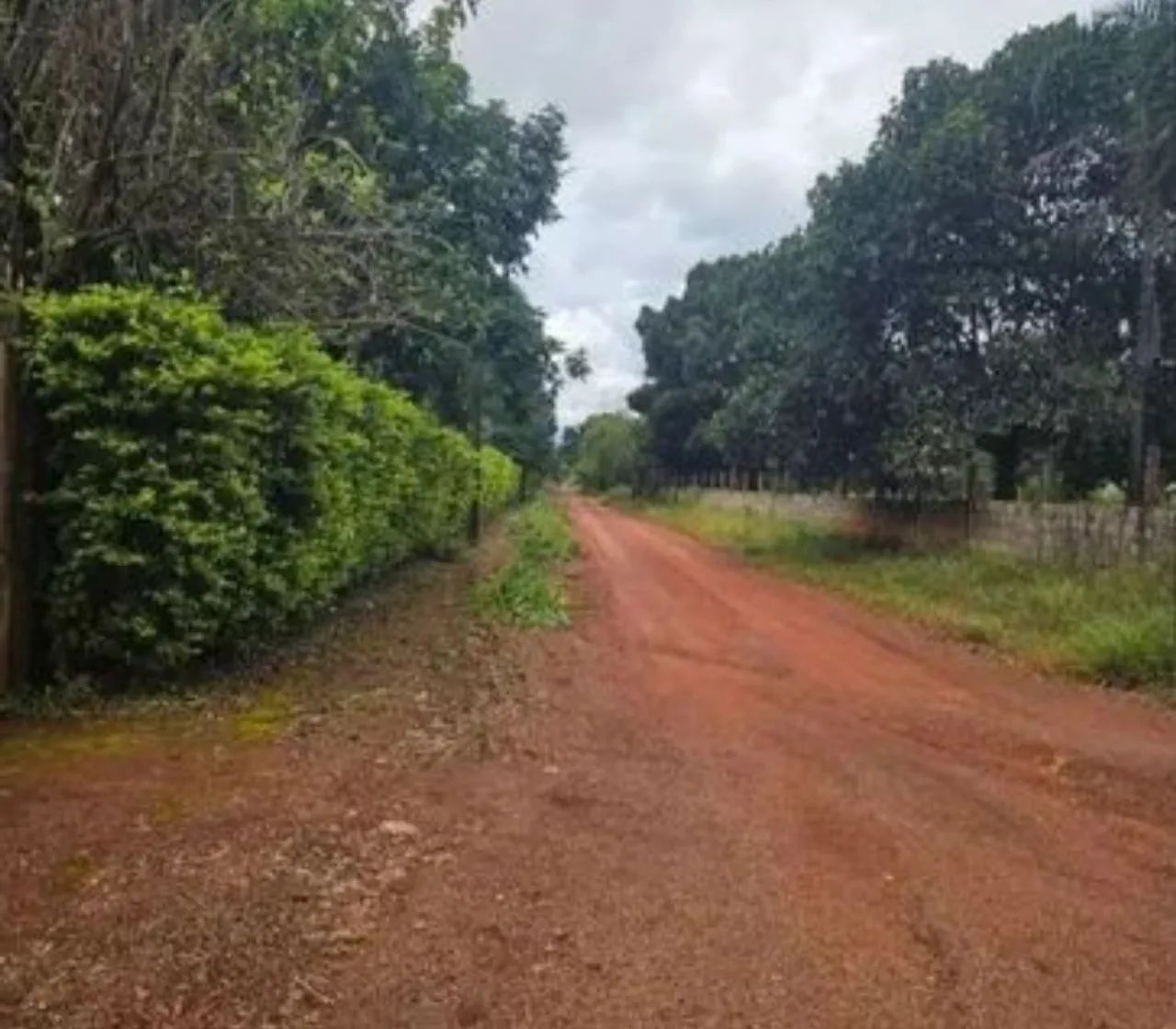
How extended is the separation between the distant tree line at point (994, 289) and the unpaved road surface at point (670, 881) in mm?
13726

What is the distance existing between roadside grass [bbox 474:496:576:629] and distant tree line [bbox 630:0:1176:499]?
5.88 metres

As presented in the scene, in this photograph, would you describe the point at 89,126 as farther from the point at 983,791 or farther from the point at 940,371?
the point at 940,371

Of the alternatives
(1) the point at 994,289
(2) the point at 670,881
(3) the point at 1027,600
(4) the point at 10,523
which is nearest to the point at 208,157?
(4) the point at 10,523

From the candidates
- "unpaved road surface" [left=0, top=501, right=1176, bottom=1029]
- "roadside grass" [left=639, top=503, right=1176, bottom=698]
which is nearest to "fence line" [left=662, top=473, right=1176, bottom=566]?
"roadside grass" [left=639, top=503, right=1176, bottom=698]

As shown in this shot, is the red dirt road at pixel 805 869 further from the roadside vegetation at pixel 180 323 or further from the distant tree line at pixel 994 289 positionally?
the distant tree line at pixel 994 289

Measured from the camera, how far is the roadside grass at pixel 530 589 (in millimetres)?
15328

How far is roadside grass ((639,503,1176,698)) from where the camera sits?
12.5 m

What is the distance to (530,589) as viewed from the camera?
17219 mm

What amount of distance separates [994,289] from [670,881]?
67.9 ft

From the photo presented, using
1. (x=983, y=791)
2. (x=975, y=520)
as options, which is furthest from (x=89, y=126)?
(x=975, y=520)

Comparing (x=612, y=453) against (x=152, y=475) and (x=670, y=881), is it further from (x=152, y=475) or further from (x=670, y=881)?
(x=670, y=881)

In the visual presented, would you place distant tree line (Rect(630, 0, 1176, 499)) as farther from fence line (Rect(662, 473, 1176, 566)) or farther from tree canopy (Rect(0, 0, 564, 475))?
tree canopy (Rect(0, 0, 564, 475))

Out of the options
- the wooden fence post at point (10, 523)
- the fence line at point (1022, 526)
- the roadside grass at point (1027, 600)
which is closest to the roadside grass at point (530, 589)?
the roadside grass at point (1027, 600)

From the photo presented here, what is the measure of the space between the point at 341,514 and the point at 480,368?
644 inches
